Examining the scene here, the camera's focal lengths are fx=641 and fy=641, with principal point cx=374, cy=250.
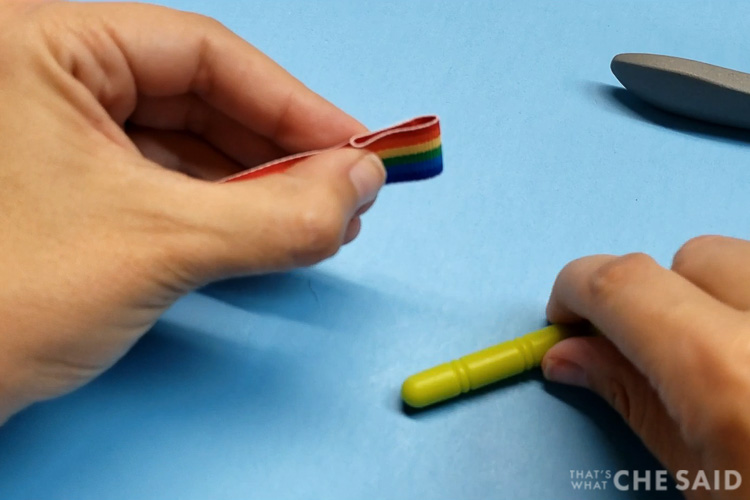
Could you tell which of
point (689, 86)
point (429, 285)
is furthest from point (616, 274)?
point (689, 86)

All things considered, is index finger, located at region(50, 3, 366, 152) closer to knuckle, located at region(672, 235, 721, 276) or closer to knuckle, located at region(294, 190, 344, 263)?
knuckle, located at region(294, 190, 344, 263)

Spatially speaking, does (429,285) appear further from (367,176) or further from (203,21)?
(203,21)

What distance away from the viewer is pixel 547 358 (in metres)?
0.53

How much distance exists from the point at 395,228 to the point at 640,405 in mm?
274

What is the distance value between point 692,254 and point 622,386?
4.6 inches

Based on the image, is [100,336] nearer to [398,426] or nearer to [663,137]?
[398,426]

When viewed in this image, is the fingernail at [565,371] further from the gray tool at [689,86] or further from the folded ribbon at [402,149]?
the gray tool at [689,86]

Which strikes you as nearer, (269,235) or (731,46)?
(269,235)

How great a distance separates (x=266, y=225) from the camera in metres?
0.40

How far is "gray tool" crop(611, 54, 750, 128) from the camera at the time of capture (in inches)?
26.2

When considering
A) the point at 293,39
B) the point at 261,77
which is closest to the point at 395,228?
the point at 261,77

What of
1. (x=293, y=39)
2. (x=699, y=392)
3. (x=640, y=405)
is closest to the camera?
(x=699, y=392)

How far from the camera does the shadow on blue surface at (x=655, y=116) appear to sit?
709 mm

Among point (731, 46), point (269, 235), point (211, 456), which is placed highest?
point (731, 46)
